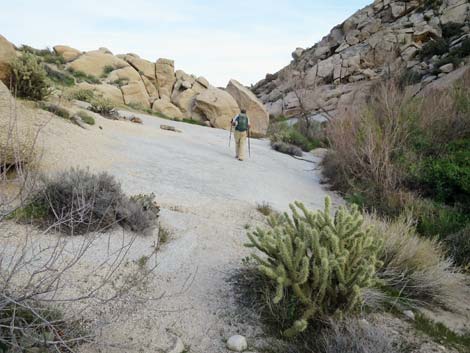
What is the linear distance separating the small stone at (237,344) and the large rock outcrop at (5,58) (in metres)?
8.37

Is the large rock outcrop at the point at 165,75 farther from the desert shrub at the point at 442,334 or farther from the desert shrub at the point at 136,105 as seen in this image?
the desert shrub at the point at 442,334

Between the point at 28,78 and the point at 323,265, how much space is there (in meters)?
8.55

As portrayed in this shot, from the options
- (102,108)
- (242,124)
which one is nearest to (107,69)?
(102,108)

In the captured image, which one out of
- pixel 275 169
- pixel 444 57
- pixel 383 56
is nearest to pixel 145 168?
pixel 275 169

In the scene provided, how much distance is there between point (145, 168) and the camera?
26.7ft

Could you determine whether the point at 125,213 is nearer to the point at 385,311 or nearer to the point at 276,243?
the point at 276,243

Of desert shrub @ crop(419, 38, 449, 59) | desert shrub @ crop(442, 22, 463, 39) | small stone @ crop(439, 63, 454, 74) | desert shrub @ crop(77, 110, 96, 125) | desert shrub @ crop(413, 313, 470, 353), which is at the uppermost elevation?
desert shrub @ crop(442, 22, 463, 39)

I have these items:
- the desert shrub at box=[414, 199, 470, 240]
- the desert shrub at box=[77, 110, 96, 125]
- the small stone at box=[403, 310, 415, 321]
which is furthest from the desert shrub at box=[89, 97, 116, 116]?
the small stone at box=[403, 310, 415, 321]

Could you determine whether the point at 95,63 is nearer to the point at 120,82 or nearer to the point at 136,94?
the point at 120,82

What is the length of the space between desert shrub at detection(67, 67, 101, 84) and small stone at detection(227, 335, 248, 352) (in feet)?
81.7

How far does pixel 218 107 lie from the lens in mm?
21922

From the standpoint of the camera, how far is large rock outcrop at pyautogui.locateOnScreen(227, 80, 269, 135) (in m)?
22.1

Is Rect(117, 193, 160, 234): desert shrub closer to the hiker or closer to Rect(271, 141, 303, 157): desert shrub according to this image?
the hiker

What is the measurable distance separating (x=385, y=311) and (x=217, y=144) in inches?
459
